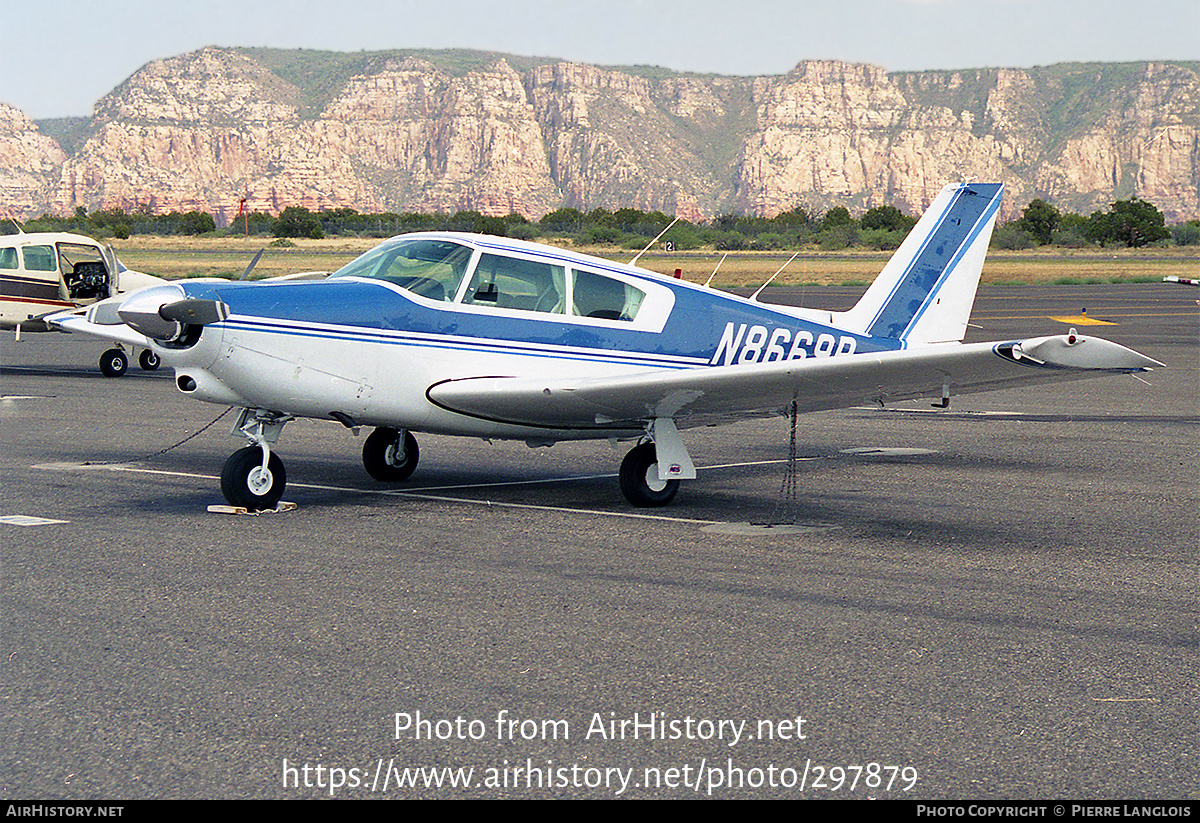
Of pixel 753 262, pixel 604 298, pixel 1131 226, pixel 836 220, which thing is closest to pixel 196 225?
pixel 836 220

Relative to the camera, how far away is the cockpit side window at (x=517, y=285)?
33.0 feet

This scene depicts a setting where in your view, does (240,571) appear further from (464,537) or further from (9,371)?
(9,371)

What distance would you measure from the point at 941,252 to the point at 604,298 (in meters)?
3.86

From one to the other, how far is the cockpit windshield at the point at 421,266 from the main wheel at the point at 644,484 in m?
1.88

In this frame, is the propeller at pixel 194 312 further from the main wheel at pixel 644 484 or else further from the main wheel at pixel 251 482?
the main wheel at pixel 644 484

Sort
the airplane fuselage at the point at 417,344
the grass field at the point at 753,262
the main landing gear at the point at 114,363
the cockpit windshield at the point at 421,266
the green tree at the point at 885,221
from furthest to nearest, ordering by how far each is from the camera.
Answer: the green tree at the point at 885,221, the grass field at the point at 753,262, the main landing gear at the point at 114,363, the cockpit windshield at the point at 421,266, the airplane fuselage at the point at 417,344

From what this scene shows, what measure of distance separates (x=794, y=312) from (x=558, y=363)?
261 centimetres

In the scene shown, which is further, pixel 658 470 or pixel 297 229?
pixel 297 229

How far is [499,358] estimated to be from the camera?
32.7 ft

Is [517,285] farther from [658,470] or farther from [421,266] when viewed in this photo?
[658,470]

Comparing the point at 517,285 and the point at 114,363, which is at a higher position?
the point at 517,285

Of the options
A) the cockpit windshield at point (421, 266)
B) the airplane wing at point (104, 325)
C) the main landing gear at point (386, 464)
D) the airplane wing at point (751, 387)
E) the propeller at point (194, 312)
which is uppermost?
the cockpit windshield at point (421, 266)

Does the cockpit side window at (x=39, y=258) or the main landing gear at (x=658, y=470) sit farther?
the cockpit side window at (x=39, y=258)

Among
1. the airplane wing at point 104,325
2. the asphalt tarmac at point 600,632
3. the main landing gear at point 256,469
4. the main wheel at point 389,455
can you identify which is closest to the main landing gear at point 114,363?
the asphalt tarmac at point 600,632
